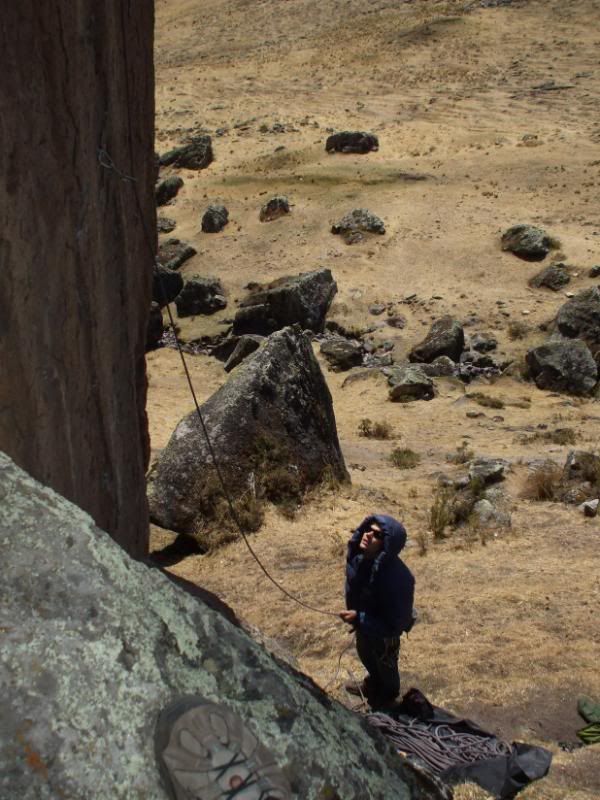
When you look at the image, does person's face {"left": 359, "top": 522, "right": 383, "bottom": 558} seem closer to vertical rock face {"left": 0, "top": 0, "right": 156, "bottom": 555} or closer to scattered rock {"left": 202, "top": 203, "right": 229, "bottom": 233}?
vertical rock face {"left": 0, "top": 0, "right": 156, "bottom": 555}

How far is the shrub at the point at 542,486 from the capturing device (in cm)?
920

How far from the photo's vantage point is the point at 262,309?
18.0 m

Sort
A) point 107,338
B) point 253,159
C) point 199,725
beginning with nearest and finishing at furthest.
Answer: point 199,725
point 107,338
point 253,159

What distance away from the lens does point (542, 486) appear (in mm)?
9273

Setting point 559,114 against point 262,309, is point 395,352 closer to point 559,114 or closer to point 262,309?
point 262,309

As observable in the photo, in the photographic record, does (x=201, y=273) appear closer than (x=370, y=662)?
No

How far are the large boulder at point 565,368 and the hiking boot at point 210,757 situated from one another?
43.3ft

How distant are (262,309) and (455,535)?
10.1 m

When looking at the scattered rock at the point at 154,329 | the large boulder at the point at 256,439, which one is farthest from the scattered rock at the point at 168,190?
the large boulder at the point at 256,439

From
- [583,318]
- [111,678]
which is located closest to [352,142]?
[583,318]

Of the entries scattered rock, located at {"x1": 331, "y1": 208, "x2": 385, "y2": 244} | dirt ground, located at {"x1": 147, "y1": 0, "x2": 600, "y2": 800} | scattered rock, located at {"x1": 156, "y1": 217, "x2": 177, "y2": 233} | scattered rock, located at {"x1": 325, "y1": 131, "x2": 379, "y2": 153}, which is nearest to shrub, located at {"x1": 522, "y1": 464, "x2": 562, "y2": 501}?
dirt ground, located at {"x1": 147, "y1": 0, "x2": 600, "y2": 800}

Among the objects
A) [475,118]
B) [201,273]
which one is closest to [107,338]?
[201,273]

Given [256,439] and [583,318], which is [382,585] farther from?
[583,318]

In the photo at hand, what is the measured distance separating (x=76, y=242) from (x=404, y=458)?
7.61 metres
